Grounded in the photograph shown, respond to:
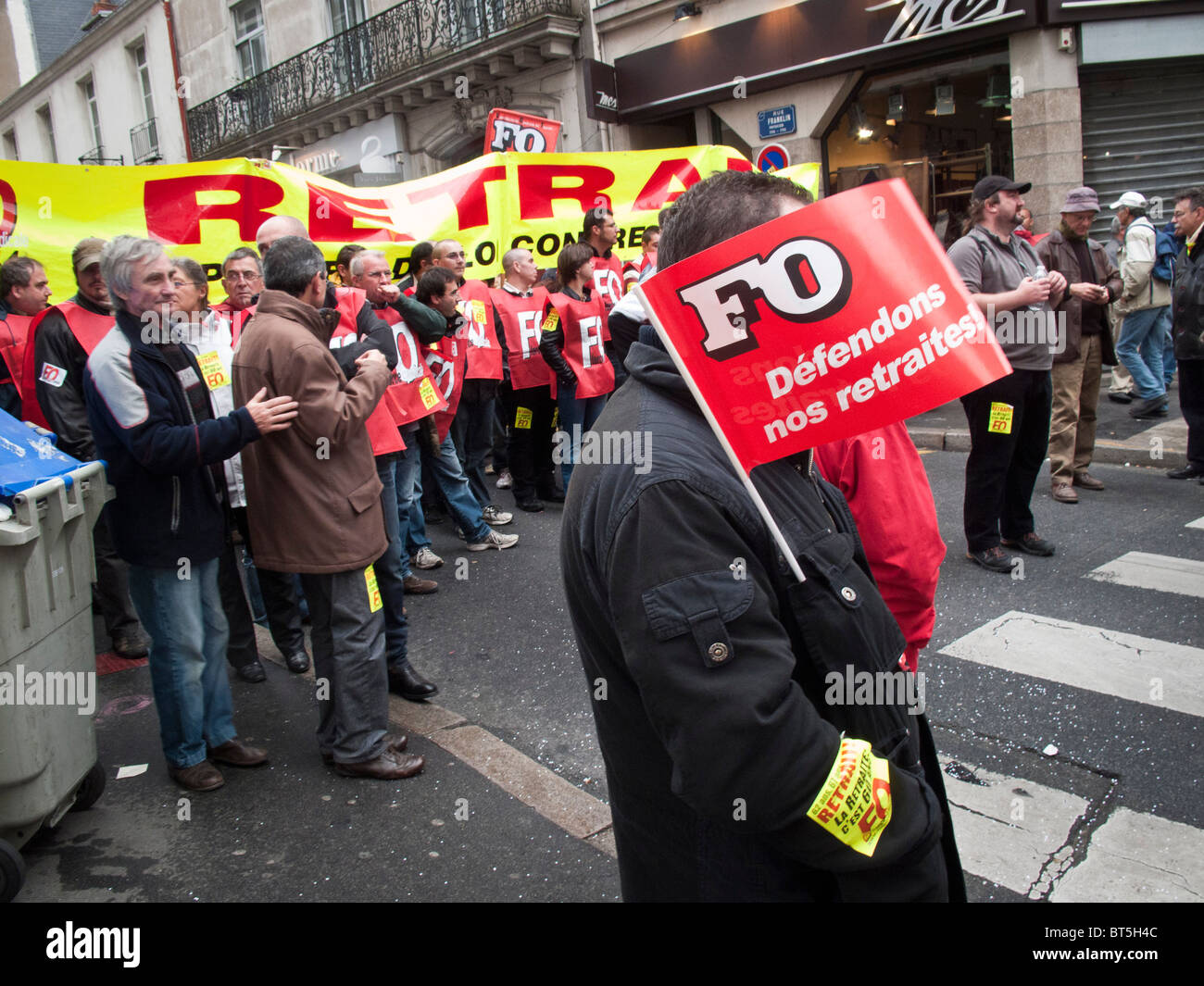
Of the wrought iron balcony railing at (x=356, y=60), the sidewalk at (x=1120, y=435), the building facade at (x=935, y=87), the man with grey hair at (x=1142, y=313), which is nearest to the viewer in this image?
the sidewalk at (x=1120, y=435)

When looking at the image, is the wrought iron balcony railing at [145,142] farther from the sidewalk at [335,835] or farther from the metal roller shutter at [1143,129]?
the sidewalk at [335,835]

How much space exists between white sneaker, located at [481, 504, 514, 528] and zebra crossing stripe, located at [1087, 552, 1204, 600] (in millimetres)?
3918

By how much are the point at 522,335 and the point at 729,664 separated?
22.2 ft

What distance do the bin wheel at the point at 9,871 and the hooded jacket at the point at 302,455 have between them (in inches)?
47.0

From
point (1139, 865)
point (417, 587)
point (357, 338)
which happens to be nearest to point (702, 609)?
point (1139, 865)

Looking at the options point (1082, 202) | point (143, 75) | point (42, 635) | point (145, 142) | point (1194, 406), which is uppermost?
point (143, 75)

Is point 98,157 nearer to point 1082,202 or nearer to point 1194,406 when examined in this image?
point 1082,202

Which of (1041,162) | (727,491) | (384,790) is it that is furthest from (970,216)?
(1041,162)

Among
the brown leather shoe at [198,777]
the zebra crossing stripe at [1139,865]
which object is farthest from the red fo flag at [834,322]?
the brown leather shoe at [198,777]

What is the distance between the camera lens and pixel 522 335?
7.89 m

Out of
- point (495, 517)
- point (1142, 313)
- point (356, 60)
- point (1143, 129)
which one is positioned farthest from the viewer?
point (356, 60)

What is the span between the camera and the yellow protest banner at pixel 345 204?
618 cm

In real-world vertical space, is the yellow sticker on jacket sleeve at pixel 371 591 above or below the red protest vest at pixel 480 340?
Result: below
